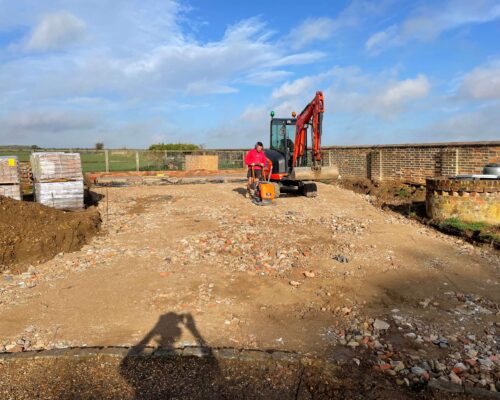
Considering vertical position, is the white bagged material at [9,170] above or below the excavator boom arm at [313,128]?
below

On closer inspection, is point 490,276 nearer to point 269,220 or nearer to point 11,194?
point 269,220

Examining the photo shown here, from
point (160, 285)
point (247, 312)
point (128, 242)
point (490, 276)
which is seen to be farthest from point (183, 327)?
point (490, 276)

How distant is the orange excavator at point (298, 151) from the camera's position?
462 inches

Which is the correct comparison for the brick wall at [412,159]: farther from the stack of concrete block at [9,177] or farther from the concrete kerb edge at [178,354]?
the stack of concrete block at [9,177]

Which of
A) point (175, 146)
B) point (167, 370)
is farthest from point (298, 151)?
point (175, 146)

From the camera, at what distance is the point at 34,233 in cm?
720

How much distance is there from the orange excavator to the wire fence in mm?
13302

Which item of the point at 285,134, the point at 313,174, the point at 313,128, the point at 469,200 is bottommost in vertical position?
the point at 469,200

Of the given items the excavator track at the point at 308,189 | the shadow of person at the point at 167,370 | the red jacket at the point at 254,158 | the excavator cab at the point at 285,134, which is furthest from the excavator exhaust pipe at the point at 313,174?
the shadow of person at the point at 167,370

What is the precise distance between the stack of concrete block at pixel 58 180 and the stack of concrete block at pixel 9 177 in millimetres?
396

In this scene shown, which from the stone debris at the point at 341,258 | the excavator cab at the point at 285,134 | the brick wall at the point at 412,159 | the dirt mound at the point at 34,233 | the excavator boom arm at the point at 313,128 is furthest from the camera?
the brick wall at the point at 412,159

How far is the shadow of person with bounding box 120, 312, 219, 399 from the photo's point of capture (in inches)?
140

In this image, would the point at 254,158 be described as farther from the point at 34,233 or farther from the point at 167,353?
the point at 167,353

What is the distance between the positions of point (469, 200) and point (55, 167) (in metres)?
9.61
